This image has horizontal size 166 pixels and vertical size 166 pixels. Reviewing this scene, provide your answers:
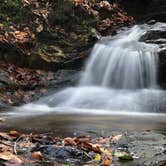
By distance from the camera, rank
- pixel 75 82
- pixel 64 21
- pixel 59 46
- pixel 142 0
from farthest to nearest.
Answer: pixel 142 0 < pixel 64 21 < pixel 59 46 < pixel 75 82

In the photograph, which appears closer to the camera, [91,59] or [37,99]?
[37,99]

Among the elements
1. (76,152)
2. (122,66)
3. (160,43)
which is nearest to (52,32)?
(122,66)

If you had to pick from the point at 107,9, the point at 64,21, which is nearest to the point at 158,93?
the point at 64,21

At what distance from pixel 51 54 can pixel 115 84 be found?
1843mm

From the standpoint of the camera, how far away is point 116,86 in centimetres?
1046

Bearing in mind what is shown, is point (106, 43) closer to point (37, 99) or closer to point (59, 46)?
point (59, 46)

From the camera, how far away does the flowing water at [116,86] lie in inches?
355

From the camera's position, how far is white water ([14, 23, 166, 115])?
9.12 metres

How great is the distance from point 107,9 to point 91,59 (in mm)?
3559

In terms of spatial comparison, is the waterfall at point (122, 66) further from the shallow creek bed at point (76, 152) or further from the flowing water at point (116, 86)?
the shallow creek bed at point (76, 152)

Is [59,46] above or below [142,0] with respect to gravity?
below

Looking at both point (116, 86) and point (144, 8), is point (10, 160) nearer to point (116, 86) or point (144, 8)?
point (116, 86)

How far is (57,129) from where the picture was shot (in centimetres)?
534

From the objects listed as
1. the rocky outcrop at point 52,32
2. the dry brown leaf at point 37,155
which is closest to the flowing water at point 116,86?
the rocky outcrop at point 52,32
